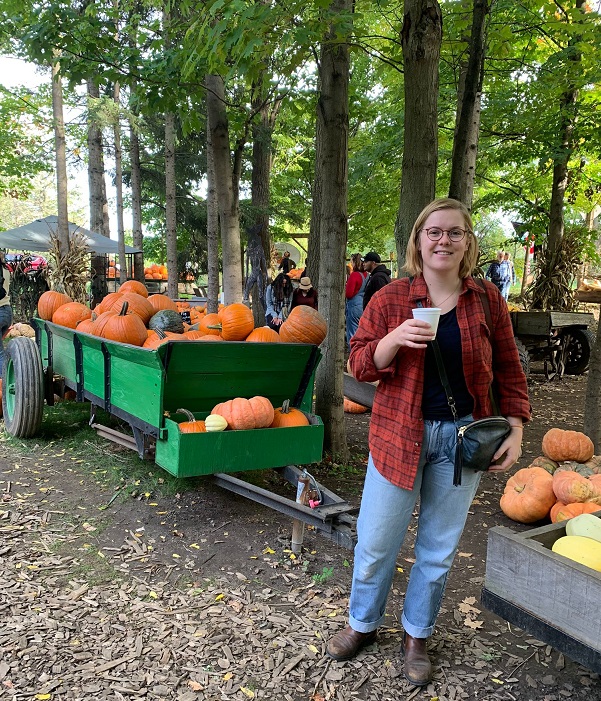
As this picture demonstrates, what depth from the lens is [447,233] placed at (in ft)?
7.34

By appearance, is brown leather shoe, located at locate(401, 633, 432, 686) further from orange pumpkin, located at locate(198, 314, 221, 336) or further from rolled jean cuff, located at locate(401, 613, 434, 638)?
orange pumpkin, located at locate(198, 314, 221, 336)

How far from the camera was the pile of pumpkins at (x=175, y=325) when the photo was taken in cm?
428

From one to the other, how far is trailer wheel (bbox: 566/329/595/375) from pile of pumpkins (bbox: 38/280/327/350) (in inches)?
333

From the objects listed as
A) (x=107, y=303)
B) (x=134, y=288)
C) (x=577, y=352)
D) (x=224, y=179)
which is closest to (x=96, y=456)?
(x=107, y=303)

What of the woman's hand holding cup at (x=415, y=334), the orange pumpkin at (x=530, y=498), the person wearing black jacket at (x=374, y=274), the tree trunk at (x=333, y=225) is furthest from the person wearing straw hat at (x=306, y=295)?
the woman's hand holding cup at (x=415, y=334)

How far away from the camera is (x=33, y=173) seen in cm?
2008

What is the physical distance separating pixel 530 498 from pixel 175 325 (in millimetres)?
3102

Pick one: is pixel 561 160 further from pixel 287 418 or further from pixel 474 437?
pixel 474 437

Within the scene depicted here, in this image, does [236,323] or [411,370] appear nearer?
[411,370]

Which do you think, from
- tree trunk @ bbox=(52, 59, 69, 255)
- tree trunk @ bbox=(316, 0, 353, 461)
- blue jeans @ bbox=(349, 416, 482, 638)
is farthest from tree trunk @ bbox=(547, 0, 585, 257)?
tree trunk @ bbox=(52, 59, 69, 255)

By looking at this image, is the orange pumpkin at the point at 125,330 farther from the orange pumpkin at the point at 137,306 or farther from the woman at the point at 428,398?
the woman at the point at 428,398

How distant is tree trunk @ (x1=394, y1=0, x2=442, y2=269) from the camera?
421cm

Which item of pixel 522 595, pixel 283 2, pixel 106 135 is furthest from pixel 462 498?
pixel 106 135

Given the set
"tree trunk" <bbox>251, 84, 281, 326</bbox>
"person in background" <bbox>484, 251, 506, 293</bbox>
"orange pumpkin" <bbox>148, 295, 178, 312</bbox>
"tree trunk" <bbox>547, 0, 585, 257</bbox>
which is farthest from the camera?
"person in background" <bbox>484, 251, 506, 293</bbox>
